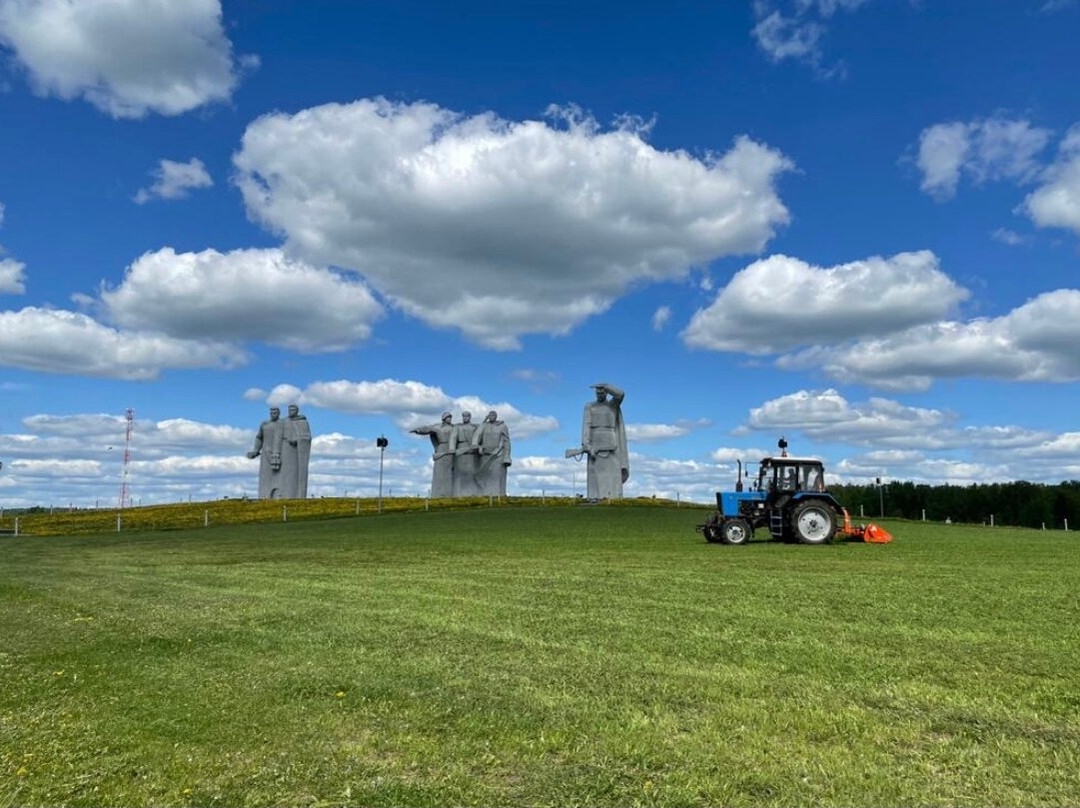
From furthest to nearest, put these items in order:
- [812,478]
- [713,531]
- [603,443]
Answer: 1. [603,443]
2. [812,478]
3. [713,531]

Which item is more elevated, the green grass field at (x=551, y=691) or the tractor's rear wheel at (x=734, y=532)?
the tractor's rear wheel at (x=734, y=532)

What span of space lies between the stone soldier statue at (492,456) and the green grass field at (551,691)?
40.9 metres

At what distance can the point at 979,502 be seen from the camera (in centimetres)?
9306

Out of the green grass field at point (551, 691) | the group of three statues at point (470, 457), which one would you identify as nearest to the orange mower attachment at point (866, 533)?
the green grass field at point (551, 691)

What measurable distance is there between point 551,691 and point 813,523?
17.3 m

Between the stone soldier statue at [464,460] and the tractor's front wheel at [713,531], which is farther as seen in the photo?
the stone soldier statue at [464,460]

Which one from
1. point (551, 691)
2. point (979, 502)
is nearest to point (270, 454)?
point (551, 691)

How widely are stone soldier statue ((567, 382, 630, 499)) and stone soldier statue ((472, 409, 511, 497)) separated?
23.4 feet

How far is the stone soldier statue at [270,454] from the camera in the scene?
54.7m

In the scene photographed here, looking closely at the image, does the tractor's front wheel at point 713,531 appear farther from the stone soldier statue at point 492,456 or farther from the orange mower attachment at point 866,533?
the stone soldier statue at point 492,456

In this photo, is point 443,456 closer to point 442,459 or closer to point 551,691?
point 442,459

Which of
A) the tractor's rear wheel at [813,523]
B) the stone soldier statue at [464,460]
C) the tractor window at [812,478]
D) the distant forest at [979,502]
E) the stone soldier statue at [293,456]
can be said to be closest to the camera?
the tractor's rear wheel at [813,523]

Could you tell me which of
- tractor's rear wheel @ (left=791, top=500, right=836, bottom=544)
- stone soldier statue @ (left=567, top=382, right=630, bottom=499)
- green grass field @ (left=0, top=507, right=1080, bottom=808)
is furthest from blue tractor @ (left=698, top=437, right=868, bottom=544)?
stone soldier statue @ (left=567, top=382, right=630, bottom=499)

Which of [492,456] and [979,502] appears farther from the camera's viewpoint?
[979,502]
